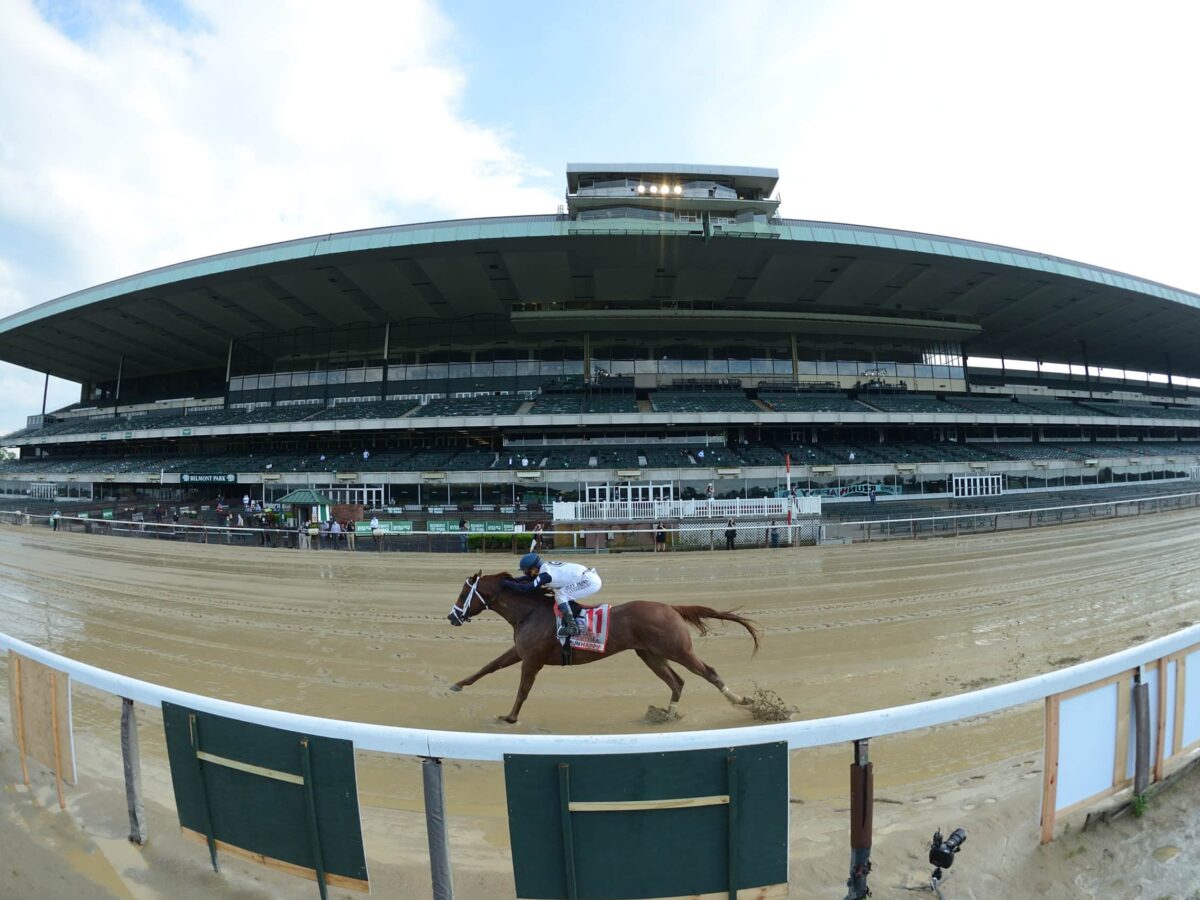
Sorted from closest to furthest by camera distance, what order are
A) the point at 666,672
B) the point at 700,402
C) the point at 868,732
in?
1. the point at 868,732
2. the point at 666,672
3. the point at 700,402

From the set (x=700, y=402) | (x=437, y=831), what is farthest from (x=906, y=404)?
(x=437, y=831)

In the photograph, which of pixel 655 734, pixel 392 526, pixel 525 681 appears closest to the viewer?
pixel 655 734

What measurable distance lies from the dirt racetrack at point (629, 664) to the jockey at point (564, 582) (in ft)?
2.90

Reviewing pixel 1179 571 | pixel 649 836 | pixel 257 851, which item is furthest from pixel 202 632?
pixel 1179 571

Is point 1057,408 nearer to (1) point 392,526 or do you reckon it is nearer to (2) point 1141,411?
(2) point 1141,411

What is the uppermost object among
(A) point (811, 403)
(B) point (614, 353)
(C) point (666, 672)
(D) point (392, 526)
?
(B) point (614, 353)

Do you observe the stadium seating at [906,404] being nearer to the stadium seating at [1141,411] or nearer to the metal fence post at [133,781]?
the stadium seating at [1141,411]

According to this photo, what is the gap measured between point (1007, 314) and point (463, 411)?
1262 inches

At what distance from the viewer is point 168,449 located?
3453 cm

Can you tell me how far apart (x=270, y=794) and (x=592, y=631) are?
8.82 ft

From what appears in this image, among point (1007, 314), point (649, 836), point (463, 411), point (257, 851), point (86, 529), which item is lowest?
point (86, 529)

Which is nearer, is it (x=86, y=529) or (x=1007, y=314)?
(x=86, y=529)

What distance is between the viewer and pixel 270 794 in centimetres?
214

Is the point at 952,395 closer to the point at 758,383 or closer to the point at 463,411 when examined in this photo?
the point at 758,383
